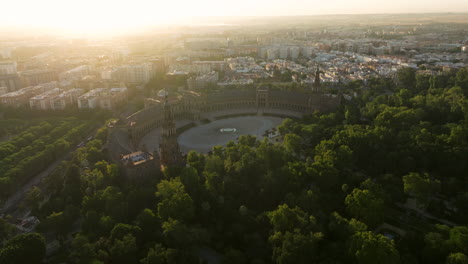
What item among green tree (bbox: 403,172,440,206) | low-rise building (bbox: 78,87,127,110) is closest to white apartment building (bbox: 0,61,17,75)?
low-rise building (bbox: 78,87,127,110)

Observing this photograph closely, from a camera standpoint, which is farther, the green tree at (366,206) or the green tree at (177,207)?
the green tree at (177,207)

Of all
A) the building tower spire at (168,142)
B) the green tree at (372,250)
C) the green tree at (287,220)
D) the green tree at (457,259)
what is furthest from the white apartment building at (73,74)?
the green tree at (457,259)

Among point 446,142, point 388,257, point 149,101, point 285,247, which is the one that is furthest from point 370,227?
point 149,101

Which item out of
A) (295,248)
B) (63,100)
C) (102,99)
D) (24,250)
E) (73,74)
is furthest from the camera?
(73,74)

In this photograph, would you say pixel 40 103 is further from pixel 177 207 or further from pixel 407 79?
pixel 407 79

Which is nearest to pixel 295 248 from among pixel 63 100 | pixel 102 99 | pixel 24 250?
pixel 24 250

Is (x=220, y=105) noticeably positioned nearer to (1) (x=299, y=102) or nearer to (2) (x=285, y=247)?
(1) (x=299, y=102)

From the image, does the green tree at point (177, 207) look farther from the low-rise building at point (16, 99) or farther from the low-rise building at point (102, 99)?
the low-rise building at point (16, 99)

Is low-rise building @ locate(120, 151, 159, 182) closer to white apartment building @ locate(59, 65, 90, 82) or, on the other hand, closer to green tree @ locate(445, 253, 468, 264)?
green tree @ locate(445, 253, 468, 264)
